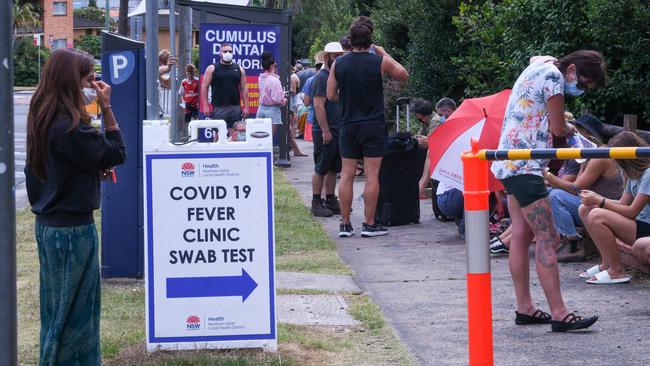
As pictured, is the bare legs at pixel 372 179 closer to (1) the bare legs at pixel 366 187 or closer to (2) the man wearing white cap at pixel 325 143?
(1) the bare legs at pixel 366 187

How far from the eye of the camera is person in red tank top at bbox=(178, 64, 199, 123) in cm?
2145

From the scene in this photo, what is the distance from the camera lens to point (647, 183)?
26.1 ft

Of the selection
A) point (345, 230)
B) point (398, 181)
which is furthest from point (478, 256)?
point (398, 181)

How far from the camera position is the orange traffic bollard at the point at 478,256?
4.59 m

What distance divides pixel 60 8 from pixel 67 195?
95502 millimetres

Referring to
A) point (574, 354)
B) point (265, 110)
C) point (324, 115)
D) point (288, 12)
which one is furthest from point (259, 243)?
point (288, 12)

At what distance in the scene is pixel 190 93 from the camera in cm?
2148

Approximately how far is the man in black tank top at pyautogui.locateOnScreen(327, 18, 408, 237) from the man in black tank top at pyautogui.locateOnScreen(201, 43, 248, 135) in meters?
4.91

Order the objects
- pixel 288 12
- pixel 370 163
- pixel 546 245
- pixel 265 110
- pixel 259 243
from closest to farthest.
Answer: pixel 259 243 < pixel 546 245 < pixel 370 163 < pixel 265 110 < pixel 288 12

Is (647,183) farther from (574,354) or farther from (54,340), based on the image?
(54,340)

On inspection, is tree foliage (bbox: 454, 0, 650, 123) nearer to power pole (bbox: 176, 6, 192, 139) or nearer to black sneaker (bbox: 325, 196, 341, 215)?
black sneaker (bbox: 325, 196, 341, 215)

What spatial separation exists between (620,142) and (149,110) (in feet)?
13.0

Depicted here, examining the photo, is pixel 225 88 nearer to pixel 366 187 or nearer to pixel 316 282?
pixel 366 187

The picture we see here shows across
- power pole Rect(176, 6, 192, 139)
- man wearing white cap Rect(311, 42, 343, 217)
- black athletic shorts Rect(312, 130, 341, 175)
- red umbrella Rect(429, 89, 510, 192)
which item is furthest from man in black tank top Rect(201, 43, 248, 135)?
red umbrella Rect(429, 89, 510, 192)
